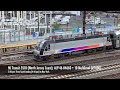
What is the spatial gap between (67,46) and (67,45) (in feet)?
0.24

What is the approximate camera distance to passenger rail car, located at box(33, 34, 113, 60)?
720 centimetres

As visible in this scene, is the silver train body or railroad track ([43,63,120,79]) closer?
railroad track ([43,63,120,79])

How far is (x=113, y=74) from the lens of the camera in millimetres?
6016

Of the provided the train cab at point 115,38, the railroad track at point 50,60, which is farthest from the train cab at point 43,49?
the train cab at point 115,38

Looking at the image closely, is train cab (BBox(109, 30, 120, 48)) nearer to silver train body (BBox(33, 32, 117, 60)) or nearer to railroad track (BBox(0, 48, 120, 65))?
silver train body (BBox(33, 32, 117, 60))

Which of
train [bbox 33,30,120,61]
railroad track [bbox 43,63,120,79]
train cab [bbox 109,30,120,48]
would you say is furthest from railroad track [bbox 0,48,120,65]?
train cab [bbox 109,30,120,48]

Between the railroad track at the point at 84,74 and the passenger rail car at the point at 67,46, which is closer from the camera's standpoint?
the railroad track at the point at 84,74

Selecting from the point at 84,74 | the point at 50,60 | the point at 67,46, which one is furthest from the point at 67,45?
the point at 84,74

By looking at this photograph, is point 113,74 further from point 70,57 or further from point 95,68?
point 70,57

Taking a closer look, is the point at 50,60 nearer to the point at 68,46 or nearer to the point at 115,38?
the point at 68,46

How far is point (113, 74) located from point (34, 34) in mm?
2691

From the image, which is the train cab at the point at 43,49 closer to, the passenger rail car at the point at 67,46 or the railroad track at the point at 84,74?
the passenger rail car at the point at 67,46

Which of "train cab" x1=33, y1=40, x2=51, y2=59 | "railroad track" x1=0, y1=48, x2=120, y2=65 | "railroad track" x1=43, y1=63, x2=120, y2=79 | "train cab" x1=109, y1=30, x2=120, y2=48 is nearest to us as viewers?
"railroad track" x1=43, y1=63, x2=120, y2=79

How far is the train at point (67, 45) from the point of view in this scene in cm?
721
